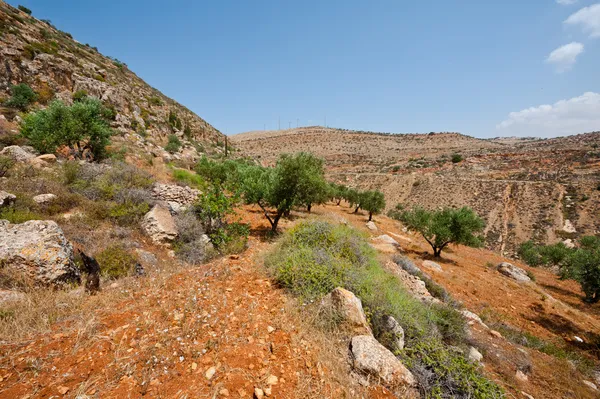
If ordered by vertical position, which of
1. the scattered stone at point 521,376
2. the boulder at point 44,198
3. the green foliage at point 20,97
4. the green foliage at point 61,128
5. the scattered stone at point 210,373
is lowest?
the scattered stone at point 521,376

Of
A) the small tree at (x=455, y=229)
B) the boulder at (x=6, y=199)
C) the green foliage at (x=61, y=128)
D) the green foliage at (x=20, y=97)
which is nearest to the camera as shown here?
the boulder at (x=6, y=199)

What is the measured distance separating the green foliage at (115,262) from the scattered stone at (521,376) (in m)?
8.78

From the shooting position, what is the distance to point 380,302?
14.6 feet

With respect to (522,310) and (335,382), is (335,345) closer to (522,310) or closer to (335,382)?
(335,382)

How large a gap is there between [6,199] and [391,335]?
30.3 ft

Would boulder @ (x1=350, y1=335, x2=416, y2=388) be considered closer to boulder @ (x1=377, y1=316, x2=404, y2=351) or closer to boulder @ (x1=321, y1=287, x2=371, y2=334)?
boulder @ (x1=321, y1=287, x2=371, y2=334)

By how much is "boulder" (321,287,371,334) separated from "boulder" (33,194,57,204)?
8081mm

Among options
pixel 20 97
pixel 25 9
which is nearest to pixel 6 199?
pixel 20 97

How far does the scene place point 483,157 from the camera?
50.3 m

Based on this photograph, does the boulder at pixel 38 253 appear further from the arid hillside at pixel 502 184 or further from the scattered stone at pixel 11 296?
the arid hillside at pixel 502 184

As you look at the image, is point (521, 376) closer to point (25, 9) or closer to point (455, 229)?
point (455, 229)

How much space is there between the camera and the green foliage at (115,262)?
499 cm

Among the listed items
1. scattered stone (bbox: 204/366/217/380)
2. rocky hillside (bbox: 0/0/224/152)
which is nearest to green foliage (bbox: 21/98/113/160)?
rocky hillside (bbox: 0/0/224/152)

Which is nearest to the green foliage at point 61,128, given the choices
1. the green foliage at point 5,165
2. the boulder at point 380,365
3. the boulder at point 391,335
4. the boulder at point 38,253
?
the green foliage at point 5,165
